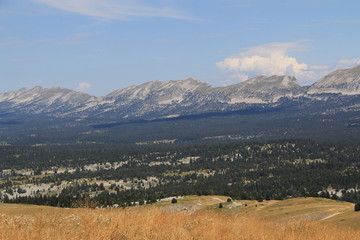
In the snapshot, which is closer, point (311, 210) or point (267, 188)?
point (311, 210)

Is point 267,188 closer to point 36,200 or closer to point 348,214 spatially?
point 36,200

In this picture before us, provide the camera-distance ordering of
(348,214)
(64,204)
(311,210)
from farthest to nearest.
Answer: (64,204), (311,210), (348,214)

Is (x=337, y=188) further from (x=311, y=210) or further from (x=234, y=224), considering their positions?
(x=234, y=224)

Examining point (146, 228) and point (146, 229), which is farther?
point (146, 228)

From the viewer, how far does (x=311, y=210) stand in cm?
4697

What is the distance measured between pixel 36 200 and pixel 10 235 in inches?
3479

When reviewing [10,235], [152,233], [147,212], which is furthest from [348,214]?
[10,235]

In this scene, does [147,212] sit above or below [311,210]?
above

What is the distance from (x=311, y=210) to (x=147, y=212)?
33.1 metres

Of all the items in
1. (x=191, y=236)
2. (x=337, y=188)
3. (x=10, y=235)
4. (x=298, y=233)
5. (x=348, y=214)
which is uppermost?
(x=10, y=235)

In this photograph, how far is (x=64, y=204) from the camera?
76.6m

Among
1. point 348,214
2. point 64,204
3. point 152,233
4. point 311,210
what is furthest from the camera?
point 64,204

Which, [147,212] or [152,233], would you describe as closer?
[152,233]

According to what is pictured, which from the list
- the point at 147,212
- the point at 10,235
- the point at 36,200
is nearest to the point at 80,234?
the point at 10,235
